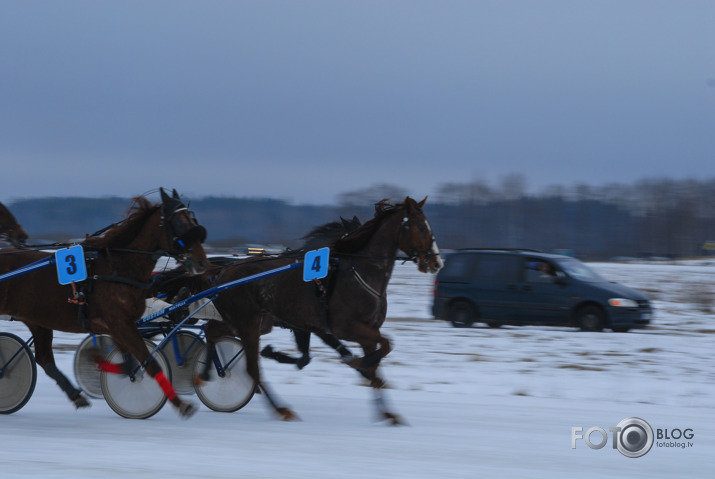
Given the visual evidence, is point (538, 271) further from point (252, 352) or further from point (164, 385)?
point (164, 385)

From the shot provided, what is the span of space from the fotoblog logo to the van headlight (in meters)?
8.87

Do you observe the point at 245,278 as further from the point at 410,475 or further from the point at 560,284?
the point at 560,284

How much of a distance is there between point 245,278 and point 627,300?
9544 millimetres

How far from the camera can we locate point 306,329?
8.33 metres

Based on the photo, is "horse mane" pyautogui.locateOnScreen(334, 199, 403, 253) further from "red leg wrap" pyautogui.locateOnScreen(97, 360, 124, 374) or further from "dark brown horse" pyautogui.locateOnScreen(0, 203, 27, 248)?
"dark brown horse" pyautogui.locateOnScreen(0, 203, 27, 248)

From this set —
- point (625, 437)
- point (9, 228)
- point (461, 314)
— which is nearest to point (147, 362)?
point (625, 437)

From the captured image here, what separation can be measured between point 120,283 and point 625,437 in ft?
13.8

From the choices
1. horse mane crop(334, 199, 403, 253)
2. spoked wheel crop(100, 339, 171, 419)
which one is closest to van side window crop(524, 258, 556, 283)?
horse mane crop(334, 199, 403, 253)

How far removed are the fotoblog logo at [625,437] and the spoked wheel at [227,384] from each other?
9.87 feet

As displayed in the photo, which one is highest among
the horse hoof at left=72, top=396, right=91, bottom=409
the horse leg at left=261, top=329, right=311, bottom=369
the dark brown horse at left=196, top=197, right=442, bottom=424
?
the dark brown horse at left=196, top=197, right=442, bottom=424

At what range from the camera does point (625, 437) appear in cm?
689

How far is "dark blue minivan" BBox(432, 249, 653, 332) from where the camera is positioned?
16000mm

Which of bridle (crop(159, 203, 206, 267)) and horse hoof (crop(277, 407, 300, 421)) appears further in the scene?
horse hoof (crop(277, 407, 300, 421))

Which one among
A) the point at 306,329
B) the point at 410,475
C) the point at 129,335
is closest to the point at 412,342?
the point at 306,329
